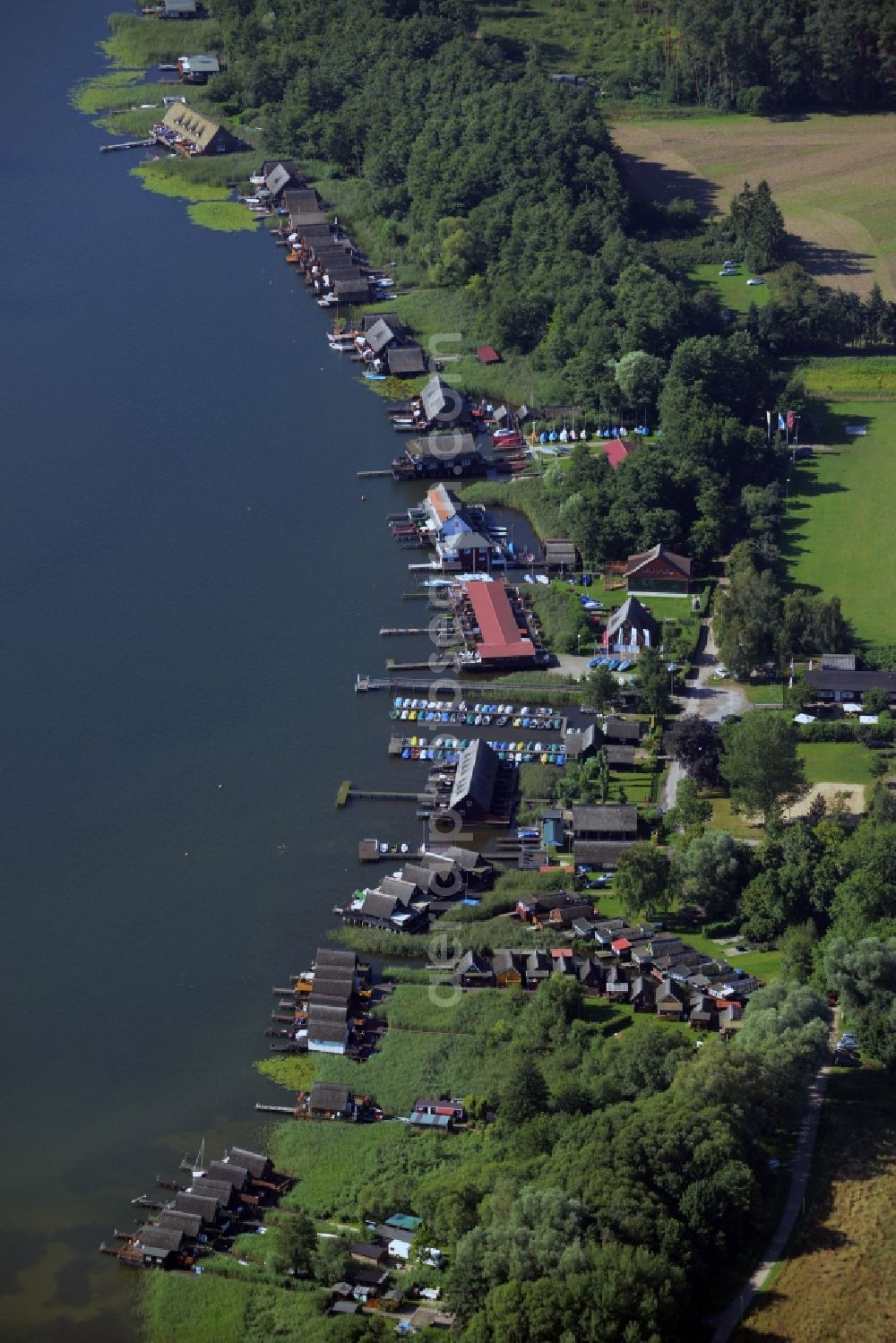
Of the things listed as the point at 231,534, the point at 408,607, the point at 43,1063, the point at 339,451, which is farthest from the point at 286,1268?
the point at 339,451

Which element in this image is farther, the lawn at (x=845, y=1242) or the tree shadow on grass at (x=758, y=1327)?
the lawn at (x=845, y=1242)

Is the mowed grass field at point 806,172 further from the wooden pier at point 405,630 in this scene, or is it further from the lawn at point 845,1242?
the lawn at point 845,1242

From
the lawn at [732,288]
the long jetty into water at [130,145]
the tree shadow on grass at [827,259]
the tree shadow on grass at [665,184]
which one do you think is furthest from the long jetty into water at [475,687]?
the long jetty into water at [130,145]

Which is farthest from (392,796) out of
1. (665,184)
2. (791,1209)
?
(665,184)

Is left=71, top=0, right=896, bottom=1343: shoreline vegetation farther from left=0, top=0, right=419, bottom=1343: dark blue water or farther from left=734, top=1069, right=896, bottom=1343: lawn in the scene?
left=0, top=0, right=419, bottom=1343: dark blue water

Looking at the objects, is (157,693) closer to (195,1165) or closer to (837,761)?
(837,761)

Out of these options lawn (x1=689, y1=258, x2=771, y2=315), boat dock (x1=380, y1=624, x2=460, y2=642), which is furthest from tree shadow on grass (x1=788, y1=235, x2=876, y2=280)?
boat dock (x1=380, y1=624, x2=460, y2=642)
